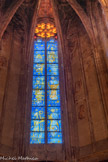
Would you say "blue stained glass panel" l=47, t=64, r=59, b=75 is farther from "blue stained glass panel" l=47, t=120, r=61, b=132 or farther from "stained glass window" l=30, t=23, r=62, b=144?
"blue stained glass panel" l=47, t=120, r=61, b=132

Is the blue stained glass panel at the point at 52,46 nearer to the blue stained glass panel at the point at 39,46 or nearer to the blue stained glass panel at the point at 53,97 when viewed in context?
the blue stained glass panel at the point at 39,46

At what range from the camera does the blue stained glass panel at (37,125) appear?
9672 mm

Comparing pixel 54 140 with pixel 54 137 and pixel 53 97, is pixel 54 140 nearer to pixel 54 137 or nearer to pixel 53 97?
pixel 54 137

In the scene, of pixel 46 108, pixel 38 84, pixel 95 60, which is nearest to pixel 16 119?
pixel 46 108

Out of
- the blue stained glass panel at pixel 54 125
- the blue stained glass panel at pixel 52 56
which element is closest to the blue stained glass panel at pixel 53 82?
the blue stained glass panel at pixel 52 56

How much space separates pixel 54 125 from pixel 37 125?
28.3 inches

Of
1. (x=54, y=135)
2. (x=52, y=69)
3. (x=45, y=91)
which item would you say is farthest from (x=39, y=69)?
(x=54, y=135)

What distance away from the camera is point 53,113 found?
399 inches

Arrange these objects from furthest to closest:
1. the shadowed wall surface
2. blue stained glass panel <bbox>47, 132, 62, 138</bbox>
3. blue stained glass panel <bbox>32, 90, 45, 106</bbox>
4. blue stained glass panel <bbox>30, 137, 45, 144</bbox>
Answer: blue stained glass panel <bbox>32, 90, 45, 106</bbox> → blue stained glass panel <bbox>47, 132, 62, 138</bbox> → blue stained glass panel <bbox>30, 137, 45, 144</bbox> → the shadowed wall surface

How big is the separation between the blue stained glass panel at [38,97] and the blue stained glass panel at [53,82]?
0.47 metres

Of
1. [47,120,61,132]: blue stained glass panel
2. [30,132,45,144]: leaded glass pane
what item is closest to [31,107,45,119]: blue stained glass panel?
[47,120,61,132]: blue stained glass panel

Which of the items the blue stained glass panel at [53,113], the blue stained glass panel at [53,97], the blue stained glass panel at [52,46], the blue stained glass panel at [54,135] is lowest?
the blue stained glass panel at [54,135]

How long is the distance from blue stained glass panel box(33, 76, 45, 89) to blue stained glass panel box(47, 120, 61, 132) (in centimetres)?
187

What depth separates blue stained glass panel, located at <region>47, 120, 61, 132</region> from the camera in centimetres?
969
